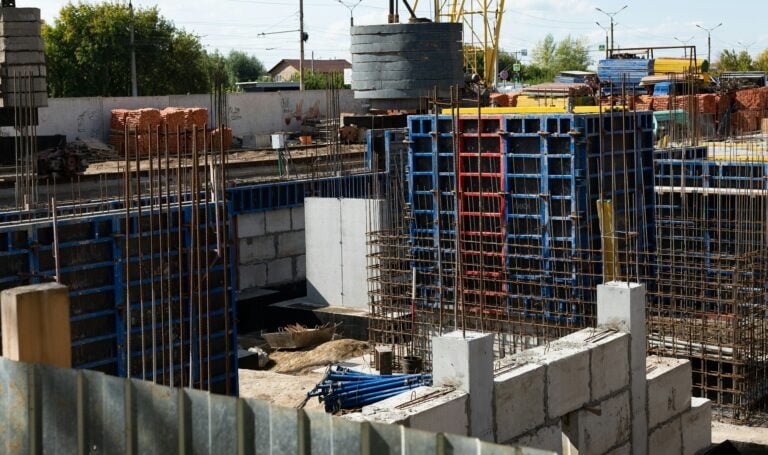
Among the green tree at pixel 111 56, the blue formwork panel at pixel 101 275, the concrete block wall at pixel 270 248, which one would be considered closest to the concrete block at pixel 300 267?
the concrete block wall at pixel 270 248

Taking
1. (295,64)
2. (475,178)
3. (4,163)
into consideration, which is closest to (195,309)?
(475,178)

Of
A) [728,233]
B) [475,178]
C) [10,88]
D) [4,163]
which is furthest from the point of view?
[4,163]

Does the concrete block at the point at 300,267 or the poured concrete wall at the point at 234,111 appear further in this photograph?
the poured concrete wall at the point at 234,111

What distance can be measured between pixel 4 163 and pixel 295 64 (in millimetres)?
87493

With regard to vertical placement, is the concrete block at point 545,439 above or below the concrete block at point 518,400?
below

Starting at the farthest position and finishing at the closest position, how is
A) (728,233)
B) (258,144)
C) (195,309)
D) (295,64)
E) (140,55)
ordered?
(295,64) → (140,55) → (258,144) → (728,233) → (195,309)

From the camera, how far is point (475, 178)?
55.5 feet

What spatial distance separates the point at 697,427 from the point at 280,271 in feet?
35.2

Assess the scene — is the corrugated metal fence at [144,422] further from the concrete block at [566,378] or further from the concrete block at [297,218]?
the concrete block at [297,218]

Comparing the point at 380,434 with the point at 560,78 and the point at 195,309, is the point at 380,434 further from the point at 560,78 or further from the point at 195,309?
the point at 560,78

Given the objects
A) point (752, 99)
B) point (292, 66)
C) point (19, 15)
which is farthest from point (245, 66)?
point (19, 15)

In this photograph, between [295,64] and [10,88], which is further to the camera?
[295,64]

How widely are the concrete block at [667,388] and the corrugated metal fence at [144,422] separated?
781 cm

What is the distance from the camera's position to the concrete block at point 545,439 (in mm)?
10820
